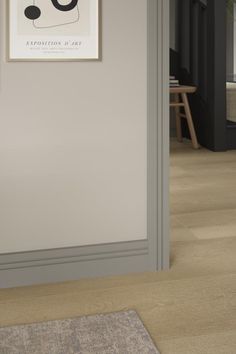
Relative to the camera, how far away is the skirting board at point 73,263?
138cm

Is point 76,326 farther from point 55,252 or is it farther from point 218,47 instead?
point 218,47

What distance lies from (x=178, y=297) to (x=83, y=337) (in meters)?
0.29

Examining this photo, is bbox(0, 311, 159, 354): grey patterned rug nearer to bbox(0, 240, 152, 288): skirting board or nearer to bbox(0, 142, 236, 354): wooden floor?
bbox(0, 142, 236, 354): wooden floor

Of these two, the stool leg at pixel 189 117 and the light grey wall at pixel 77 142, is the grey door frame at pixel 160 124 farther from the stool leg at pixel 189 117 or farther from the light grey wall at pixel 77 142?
the stool leg at pixel 189 117

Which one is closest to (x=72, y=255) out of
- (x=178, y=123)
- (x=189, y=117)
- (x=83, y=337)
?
(x=83, y=337)

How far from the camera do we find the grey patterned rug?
1.05 m

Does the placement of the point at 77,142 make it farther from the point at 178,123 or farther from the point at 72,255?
the point at 178,123

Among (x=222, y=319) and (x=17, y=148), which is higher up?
(x=17, y=148)

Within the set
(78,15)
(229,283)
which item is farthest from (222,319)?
(78,15)

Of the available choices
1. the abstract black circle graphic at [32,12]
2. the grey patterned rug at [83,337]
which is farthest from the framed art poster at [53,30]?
the grey patterned rug at [83,337]

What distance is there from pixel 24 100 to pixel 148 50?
334 mm

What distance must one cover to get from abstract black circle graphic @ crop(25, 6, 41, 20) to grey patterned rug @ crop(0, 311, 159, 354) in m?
0.70

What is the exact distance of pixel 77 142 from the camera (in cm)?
137

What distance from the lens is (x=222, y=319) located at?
1.17 metres
